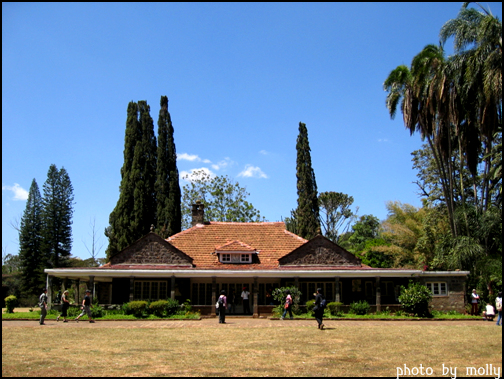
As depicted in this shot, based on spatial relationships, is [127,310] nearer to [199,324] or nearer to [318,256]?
[199,324]

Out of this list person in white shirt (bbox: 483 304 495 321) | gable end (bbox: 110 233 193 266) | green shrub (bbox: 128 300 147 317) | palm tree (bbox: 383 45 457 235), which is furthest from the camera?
palm tree (bbox: 383 45 457 235)

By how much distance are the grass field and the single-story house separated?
6.76m

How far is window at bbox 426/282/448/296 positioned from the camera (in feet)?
80.6

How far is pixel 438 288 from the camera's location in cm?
2462

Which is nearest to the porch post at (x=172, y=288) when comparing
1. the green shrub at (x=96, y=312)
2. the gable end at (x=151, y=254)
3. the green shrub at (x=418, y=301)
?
the gable end at (x=151, y=254)

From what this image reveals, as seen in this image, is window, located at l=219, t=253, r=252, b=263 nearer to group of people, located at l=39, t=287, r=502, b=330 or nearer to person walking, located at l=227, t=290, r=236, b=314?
person walking, located at l=227, t=290, r=236, b=314

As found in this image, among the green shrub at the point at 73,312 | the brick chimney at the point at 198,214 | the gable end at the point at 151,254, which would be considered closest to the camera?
the green shrub at the point at 73,312

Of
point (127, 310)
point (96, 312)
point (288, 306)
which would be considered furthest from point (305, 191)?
point (96, 312)

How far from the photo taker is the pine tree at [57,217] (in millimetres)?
45719

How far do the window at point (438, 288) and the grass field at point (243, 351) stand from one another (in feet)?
26.7

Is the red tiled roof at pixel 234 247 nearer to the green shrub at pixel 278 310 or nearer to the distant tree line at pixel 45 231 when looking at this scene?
the green shrub at pixel 278 310

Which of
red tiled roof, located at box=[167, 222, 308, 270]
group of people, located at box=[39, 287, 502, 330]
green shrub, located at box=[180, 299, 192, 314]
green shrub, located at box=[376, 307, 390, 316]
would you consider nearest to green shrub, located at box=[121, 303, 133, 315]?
group of people, located at box=[39, 287, 502, 330]

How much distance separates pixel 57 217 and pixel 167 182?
15.3 m

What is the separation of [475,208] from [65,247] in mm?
37175
